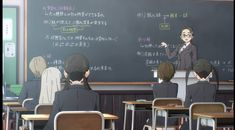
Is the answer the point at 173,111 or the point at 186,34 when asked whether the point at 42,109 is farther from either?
Answer: the point at 186,34

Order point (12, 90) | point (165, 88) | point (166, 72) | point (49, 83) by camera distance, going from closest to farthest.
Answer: point (49, 83)
point (165, 88)
point (166, 72)
point (12, 90)

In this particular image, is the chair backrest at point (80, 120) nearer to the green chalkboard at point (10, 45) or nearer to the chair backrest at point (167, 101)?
the chair backrest at point (167, 101)

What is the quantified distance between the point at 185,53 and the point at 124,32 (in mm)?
1127

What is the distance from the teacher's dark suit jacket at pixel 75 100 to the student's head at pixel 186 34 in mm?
4838

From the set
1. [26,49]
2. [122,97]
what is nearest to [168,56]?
[122,97]

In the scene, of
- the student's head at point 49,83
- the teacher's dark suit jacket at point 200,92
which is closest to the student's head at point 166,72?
the teacher's dark suit jacket at point 200,92

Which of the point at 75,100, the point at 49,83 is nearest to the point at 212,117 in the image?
the point at 75,100

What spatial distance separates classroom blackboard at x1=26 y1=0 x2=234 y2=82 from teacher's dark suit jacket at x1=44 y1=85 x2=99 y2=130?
13.4 feet

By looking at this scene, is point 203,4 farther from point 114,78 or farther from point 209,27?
point 114,78

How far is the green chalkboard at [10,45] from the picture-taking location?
24.5ft

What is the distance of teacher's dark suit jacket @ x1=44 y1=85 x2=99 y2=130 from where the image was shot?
366 cm

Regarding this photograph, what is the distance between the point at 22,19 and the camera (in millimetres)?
7629

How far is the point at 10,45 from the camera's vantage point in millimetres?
7508

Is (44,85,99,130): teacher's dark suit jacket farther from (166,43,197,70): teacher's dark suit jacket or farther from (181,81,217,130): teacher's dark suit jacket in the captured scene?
(166,43,197,70): teacher's dark suit jacket
